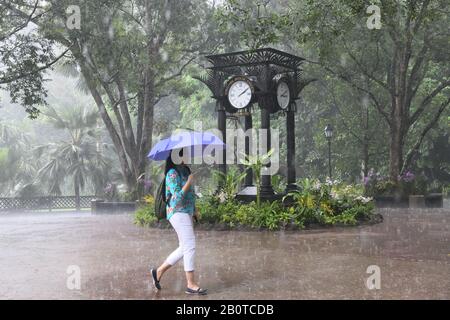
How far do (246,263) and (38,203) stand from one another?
1081 inches

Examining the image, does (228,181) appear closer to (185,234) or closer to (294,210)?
(294,210)

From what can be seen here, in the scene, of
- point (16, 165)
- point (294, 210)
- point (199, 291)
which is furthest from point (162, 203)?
point (16, 165)

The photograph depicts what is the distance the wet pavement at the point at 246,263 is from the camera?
21.8 ft

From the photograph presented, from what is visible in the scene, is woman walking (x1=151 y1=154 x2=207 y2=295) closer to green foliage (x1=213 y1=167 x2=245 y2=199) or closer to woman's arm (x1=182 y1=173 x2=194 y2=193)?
woman's arm (x1=182 y1=173 x2=194 y2=193)

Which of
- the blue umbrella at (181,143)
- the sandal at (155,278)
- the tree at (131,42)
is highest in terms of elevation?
the tree at (131,42)

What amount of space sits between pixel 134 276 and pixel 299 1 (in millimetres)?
20579

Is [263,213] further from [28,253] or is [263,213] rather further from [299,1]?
[299,1]

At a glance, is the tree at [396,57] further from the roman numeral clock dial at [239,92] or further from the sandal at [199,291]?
the sandal at [199,291]

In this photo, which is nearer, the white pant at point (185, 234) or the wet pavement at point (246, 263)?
the white pant at point (185, 234)

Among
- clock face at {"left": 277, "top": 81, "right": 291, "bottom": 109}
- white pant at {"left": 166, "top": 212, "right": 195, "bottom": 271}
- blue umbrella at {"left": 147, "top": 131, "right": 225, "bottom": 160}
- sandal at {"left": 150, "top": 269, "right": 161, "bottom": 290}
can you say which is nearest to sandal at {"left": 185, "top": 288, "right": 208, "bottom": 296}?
white pant at {"left": 166, "top": 212, "right": 195, "bottom": 271}

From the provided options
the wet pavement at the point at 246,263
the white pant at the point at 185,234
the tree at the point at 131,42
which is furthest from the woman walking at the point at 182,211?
the tree at the point at 131,42

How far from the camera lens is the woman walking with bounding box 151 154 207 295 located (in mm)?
6535

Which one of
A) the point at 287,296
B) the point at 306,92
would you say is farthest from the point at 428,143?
the point at 287,296

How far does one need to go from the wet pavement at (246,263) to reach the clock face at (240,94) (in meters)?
4.28
